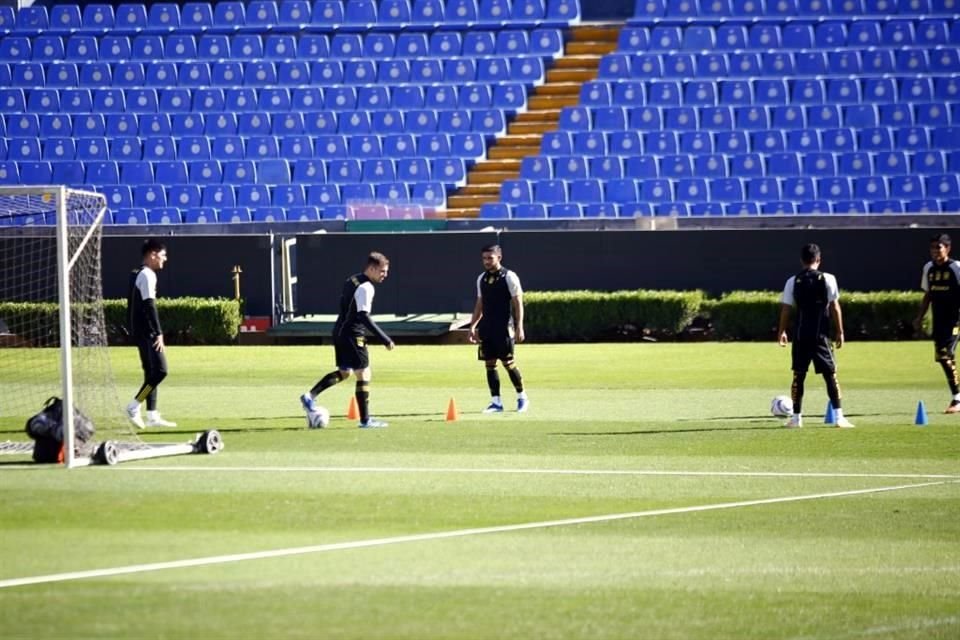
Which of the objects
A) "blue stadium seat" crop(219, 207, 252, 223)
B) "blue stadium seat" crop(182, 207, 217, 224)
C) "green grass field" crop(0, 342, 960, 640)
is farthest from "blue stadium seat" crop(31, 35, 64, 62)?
"green grass field" crop(0, 342, 960, 640)

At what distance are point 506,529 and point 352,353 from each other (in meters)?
7.16

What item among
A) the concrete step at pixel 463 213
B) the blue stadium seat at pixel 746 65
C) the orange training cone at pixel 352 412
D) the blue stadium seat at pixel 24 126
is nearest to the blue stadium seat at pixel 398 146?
the concrete step at pixel 463 213

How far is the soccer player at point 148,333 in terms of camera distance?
64.7ft

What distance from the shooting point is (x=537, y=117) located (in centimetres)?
4284

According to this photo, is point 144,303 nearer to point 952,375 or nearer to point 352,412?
point 352,412

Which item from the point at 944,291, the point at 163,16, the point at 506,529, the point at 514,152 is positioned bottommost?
the point at 506,529

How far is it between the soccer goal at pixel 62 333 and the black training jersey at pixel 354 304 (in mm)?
2719

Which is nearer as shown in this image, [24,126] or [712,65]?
[712,65]

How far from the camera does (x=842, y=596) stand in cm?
995

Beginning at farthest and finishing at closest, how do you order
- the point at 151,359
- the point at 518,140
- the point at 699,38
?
the point at 699,38, the point at 518,140, the point at 151,359

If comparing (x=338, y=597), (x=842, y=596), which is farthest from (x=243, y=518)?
(x=842, y=596)

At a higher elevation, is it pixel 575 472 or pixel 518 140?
pixel 518 140

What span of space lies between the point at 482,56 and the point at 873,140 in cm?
1073

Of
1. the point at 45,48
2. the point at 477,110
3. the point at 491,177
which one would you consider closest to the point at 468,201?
the point at 491,177
